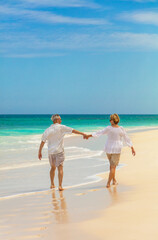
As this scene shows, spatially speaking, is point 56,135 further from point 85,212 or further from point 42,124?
point 42,124

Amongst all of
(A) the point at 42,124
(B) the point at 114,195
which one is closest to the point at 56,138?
(B) the point at 114,195

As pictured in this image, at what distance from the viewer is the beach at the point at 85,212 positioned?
4.05m

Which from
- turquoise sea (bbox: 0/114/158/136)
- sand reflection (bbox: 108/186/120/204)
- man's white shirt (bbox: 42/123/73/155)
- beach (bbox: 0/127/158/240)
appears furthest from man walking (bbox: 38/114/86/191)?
turquoise sea (bbox: 0/114/158/136)

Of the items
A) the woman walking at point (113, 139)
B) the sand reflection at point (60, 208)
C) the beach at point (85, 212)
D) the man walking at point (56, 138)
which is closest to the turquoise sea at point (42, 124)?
the man walking at point (56, 138)

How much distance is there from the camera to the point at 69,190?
6766mm

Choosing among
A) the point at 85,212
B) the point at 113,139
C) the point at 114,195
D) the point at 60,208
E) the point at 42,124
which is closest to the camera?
the point at 85,212

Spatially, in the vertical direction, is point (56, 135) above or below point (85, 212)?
above

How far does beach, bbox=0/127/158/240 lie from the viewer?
405cm

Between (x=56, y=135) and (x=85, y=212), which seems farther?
(x=56, y=135)

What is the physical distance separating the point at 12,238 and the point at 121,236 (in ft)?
4.18

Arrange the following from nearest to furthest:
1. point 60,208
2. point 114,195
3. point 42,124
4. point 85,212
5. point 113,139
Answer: point 85,212 → point 60,208 → point 114,195 → point 113,139 → point 42,124

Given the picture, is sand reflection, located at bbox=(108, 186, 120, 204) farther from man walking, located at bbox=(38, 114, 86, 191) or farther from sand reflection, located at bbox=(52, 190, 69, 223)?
man walking, located at bbox=(38, 114, 86, 191)

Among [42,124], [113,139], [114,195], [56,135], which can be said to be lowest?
[42,124]

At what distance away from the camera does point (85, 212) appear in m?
4.93
